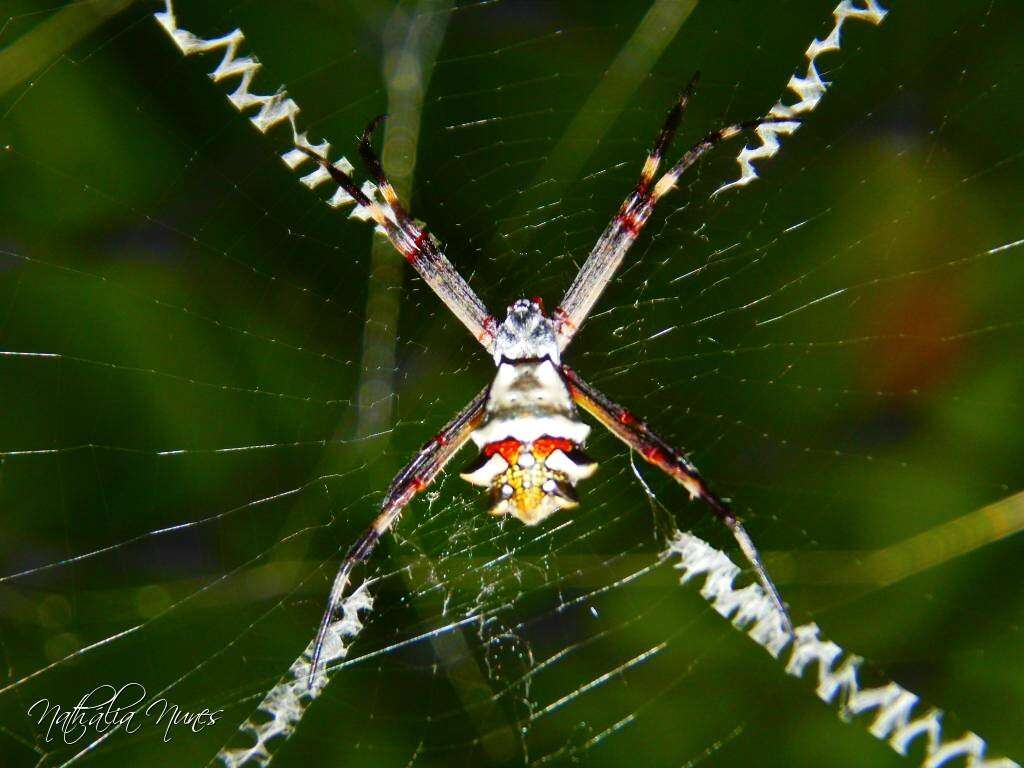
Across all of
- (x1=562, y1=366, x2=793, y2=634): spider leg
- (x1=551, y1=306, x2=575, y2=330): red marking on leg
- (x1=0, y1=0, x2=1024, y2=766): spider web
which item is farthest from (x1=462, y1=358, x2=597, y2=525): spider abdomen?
(x1=0, y1=0, x2=1024, y2=766): spider web

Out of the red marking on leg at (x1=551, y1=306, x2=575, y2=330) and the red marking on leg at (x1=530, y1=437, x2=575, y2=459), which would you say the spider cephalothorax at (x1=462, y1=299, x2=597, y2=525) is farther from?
the red marking on leg at (x1=551, y1=306, x2=575, y2=330)

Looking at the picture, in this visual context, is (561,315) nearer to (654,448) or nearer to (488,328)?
(488,328)

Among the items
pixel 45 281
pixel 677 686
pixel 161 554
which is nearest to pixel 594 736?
pixel 677 686

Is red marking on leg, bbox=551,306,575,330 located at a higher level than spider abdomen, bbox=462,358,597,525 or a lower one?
higher

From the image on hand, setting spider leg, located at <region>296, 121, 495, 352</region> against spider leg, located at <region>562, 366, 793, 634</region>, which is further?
spider leg, located at <region>296, 121, 495, 352</region>

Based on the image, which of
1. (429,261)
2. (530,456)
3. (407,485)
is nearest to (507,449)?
(530,456)

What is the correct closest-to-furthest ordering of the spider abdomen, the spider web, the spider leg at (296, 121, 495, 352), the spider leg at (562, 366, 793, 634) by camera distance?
the spider abdomen < the spider leg at (562, 366, 793, 634) < the spider leg at (296, 121, 495, 352) < the spider web
